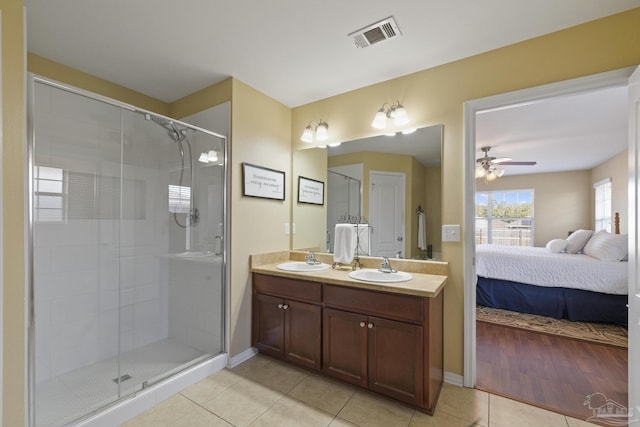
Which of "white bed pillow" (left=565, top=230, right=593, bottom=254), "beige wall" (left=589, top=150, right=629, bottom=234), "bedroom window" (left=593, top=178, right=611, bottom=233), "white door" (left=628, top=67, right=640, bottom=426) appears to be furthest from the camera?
"bedroom window" (left=593, top=178, right=611, bottom=233)

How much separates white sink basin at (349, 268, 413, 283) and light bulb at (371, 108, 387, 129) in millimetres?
1229

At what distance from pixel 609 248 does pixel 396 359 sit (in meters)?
3.49

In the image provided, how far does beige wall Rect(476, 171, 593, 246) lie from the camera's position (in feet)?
19.1

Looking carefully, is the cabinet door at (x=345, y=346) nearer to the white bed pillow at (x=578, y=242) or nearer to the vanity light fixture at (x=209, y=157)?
the vanity light fixture at (x=209, y=157)

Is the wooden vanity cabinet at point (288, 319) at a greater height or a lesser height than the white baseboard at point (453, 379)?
greater

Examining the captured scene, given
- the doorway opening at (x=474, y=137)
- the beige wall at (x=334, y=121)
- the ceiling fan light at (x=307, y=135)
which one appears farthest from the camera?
the ceiling fan light at (x=307, y=135)

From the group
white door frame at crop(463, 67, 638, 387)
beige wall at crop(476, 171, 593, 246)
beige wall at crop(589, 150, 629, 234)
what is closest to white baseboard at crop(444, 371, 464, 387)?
white door frame at crop(463, 67, 638, 387)

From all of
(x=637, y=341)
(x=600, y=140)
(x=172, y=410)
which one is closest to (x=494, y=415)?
(x=637, y=341)

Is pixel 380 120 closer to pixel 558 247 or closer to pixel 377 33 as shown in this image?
pixel 377 33

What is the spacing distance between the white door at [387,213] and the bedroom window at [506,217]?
4.86 meters

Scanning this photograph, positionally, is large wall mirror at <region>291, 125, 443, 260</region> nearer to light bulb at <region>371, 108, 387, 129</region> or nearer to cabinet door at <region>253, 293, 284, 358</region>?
light bulb at <region>371, 108, 387, 129</region>

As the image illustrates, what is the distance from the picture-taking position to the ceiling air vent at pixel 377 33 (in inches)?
67.0

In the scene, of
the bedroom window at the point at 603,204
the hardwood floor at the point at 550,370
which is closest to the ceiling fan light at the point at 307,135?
the hardwood floor at the point at 550,370

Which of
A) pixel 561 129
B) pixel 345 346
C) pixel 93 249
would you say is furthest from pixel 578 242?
pixel 93 249
